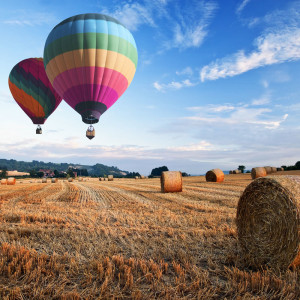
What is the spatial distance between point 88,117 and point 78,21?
29.8 feet

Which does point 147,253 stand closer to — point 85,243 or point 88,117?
point 85,243

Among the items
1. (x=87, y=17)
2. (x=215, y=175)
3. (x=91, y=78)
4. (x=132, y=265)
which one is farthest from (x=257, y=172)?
(x=132, y=265)

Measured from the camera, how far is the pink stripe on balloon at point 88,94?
23.5 metres

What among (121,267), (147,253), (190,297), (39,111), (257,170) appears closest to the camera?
(190,297)

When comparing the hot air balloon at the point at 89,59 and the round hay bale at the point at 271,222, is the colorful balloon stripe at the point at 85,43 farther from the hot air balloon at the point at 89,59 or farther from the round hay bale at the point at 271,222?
the round hay bale at the point at 271,222

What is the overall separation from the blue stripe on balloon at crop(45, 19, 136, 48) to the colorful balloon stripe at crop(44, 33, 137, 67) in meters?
0.41

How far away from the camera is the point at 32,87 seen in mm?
31438

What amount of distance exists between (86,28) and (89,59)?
2.88 metres

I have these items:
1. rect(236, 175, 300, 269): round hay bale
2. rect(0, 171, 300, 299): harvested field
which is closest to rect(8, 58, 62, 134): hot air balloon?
rect(0, 171, 300, 299): harvested field

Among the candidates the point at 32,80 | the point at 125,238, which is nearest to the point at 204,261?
the point at 125,238

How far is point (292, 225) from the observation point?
4211 millimetres

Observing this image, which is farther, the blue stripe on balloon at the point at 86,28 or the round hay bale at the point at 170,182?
the blue stripe on balloon at the point at 86,28

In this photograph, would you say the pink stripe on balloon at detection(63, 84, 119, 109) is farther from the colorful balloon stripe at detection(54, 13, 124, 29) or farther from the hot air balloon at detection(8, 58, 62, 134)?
the hot air balloon at detection(8, 58, 62, 134)

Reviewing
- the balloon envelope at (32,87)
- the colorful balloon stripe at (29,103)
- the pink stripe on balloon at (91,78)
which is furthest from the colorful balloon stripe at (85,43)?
the colorful balloon stripe at (29,103)
